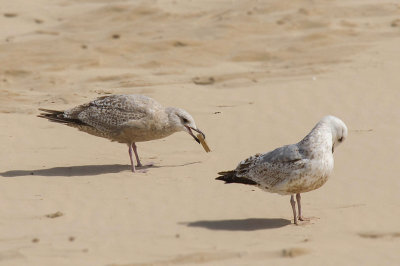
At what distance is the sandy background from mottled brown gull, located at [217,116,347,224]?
483 millimetres

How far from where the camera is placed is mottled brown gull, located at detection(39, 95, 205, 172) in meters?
12.2

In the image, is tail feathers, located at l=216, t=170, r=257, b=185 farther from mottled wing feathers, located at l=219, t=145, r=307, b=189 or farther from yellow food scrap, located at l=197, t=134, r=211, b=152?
yellow food scrap, located at l=197, t=134, r=211, b=152

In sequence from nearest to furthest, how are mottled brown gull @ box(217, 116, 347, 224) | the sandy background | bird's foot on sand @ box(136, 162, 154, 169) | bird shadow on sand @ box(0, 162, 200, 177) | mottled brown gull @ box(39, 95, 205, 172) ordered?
1. the sandy background
2. mottled brown gull @ box(217, 116, 347, 224)
3. bird shadow on sand @ box(0, 162, 200, 177)
4. mottled brown gull @ box(39, 95, 205, 172)
5. bird's foot on sand @ box(136, 162, 154, 169)

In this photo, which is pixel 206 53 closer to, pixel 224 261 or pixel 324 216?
pixel 324 216

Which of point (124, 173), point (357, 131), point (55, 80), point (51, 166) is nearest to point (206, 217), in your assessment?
point (124, 173)

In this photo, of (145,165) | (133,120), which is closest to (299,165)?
(133,120)

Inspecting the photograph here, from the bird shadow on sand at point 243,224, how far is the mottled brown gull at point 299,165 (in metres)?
0.26

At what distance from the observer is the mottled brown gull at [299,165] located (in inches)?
363

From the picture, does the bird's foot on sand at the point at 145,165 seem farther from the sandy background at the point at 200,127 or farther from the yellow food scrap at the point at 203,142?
the yellow food scrap at the point at 203,142

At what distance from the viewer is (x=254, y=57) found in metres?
19.5

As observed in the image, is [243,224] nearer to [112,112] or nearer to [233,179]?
[233,179]

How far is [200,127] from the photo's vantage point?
14695mm

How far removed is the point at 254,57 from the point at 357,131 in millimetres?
5890

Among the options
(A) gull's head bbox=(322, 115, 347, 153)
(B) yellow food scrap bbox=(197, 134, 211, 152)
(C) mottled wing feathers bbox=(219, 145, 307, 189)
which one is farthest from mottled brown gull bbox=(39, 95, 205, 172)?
(A) gull's head bbox=(322, 115, 347, 153)
